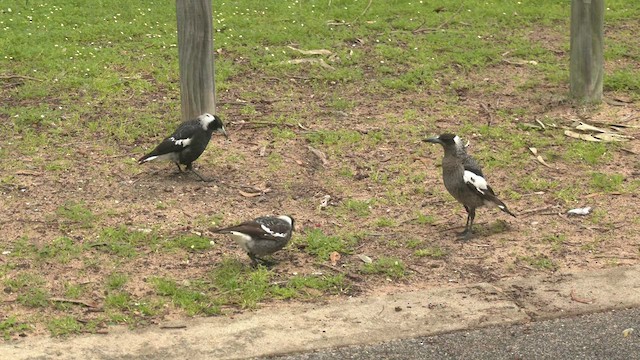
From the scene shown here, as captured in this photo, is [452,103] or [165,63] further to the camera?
[165,63]

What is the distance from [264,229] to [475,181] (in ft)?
5.98

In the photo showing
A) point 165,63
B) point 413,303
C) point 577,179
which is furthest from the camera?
point 165,63

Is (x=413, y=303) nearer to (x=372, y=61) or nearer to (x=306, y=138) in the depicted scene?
(x=306, y=138)

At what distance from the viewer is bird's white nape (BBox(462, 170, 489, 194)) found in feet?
27.6

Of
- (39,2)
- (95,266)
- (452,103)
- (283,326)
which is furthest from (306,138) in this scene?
(39,2)

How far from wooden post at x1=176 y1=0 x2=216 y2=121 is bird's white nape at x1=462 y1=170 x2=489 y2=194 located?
9.46 ft

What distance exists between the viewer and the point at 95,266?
7.59m

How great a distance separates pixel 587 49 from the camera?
10.9 m

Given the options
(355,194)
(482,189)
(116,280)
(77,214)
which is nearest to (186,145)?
(77,214)

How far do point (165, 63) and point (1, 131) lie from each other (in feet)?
7.85

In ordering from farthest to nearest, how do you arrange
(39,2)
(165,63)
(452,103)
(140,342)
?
(39,2) < (165,63) < (452,103) < (140,342)

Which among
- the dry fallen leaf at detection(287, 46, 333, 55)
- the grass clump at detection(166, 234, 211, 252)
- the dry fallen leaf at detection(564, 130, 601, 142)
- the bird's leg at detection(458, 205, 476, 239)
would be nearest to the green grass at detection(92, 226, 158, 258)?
the grass clump at detection(166, 234, 211, 252)

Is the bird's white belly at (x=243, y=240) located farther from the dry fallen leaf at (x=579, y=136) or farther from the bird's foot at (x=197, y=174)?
the dry fallen leaf at (x=579, y=136)

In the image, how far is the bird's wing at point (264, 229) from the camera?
299 inches
